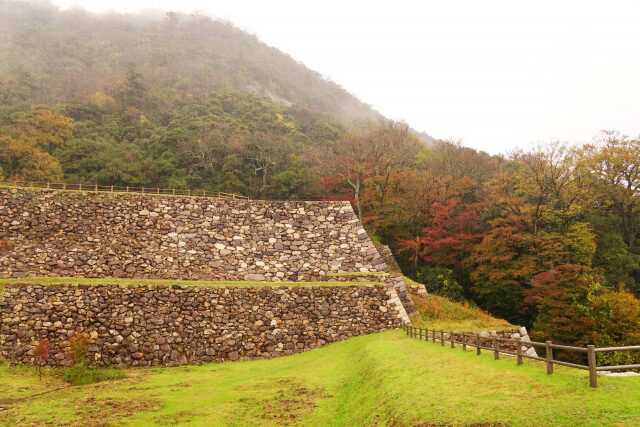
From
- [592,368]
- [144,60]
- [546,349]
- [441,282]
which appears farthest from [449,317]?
[144,60]

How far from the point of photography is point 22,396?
13195 mm

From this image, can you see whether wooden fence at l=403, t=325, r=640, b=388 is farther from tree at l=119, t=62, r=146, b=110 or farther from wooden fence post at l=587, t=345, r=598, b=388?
tree at l=119, t=62, r=146, b=110

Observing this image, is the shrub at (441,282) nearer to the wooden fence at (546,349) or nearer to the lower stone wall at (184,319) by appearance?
the lower stone wall at (184,319)

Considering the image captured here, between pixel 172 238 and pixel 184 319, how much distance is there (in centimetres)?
750

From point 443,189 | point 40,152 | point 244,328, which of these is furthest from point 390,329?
point 40,152

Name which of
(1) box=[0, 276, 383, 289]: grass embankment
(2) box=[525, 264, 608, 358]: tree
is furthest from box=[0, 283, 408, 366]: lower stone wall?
(2) box=[525, 264, 608, 358]: tree

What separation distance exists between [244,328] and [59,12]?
128m

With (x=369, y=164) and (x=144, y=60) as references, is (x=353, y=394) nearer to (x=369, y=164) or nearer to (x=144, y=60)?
(x=369, y=164)

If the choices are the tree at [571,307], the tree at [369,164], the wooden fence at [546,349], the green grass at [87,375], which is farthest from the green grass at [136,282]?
the tree at [369,164]

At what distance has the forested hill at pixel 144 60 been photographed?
68.1m

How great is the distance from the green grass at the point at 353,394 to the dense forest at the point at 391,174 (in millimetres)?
13355

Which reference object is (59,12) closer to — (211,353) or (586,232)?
(211,353)

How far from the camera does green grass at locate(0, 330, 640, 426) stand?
6887 mm

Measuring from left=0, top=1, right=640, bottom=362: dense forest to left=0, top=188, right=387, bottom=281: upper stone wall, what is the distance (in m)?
9.17
